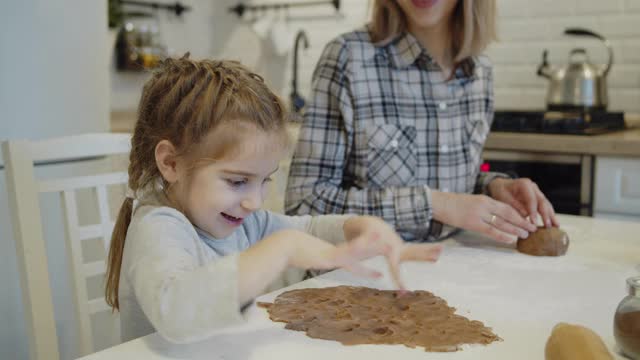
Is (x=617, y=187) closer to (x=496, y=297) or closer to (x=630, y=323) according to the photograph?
(x=496, y=297)

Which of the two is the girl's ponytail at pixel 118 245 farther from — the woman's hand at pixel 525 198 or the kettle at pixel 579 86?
the kettle at pixel 579 86

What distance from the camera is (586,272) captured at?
1170 millimetres

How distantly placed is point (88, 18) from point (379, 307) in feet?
4.14

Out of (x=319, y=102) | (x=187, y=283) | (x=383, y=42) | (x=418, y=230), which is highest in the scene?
(x=383, y=42)

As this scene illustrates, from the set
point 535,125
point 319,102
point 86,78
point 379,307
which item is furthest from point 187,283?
point 535,125

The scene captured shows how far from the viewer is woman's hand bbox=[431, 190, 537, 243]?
130 cm

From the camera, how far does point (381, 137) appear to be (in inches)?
59.4

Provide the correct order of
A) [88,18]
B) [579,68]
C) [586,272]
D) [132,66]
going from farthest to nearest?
1. [132,66]
2. [579,68]
3. [88,18]
4. [586,272]

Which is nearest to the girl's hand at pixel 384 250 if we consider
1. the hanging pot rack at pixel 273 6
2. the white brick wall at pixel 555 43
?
the white brick wall at pixel 555 43

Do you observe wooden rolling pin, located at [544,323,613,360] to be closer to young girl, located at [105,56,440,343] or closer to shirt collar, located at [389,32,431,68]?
young girl, located at [105,56,440,343]

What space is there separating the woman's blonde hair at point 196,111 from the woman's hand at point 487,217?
49 cm

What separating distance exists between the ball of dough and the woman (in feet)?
0.33

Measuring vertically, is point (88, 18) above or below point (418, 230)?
above

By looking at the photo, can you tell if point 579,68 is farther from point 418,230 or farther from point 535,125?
point 418,230
